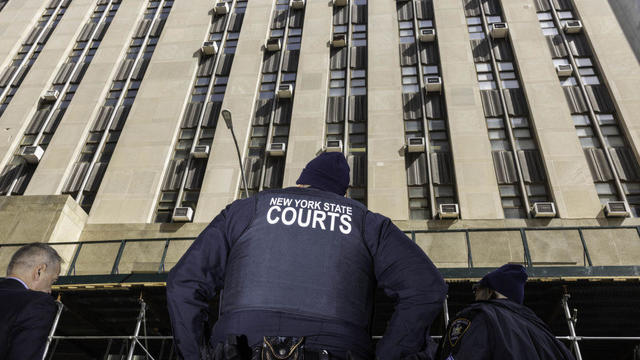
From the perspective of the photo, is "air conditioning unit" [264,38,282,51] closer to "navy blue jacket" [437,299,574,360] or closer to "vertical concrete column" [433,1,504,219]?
"vertical concrete column" [433,1,504,219]

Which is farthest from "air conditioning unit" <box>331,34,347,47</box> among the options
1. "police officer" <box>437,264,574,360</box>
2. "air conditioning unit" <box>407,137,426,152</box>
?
"police officer" <box>437,264,574,360</box>

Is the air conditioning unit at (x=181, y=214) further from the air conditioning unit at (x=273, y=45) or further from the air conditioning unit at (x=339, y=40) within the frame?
the air conditioning unit at (x=339, y=40)

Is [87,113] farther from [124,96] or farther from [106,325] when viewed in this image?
[106,325]

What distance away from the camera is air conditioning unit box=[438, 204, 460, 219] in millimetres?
16125

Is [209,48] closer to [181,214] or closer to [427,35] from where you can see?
[181,214]

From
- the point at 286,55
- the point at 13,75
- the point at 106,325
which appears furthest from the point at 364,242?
the point at 13,75

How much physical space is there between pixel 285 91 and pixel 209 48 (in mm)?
5307

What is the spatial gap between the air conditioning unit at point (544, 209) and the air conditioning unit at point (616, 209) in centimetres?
166

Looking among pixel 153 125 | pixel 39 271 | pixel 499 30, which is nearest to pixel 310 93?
pixel 153 125

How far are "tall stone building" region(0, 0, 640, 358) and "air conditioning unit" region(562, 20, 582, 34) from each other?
0.19ft

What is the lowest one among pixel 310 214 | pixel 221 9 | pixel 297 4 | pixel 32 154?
pixel 310 214

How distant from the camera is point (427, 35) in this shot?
2181 centimetres

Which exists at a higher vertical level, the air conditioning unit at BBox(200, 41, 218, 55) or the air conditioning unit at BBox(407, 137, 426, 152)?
the air conditioning unit at BBox(200, 41, 218, 55)

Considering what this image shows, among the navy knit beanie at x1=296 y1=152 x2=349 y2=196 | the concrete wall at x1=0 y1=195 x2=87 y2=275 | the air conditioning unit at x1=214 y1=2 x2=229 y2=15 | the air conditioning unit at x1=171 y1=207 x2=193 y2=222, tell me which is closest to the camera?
the navy knit beanie at x1=296 y1=152 x2=349 y2=196
